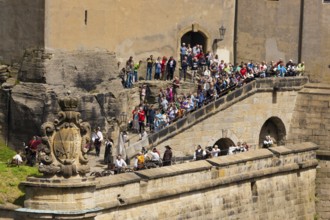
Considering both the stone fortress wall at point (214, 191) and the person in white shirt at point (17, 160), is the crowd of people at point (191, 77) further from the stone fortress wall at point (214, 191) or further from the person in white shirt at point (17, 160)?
the person in white shirt at point (17, 160)

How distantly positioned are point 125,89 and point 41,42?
3490mm

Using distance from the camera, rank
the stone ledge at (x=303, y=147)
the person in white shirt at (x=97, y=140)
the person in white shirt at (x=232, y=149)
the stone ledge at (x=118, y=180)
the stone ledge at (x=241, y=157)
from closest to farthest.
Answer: the stone ledge at (x=118, y=180), the stone ledge at (x=241, y=157), the person in white shirt at (x=97, y=140), the person in white shirt at (x=232, y=149), the stone ledge at (x=303, y=147)

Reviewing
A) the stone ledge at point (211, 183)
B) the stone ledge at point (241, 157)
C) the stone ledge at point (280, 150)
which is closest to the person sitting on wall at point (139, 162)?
the stone ledge at point (211, 183)

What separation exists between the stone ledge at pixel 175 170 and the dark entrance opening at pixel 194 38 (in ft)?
40.4

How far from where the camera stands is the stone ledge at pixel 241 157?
5225 cm

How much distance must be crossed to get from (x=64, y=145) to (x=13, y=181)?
3.20 meters

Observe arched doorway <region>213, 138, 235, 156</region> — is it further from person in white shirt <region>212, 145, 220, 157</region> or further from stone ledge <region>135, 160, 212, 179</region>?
stone ledge <region>135, 160, 212, 179</region>

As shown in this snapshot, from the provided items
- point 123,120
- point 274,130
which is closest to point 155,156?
point 123,120

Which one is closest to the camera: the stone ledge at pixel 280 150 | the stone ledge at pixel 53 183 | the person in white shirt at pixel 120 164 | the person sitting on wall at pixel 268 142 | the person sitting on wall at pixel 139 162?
the stone ledge at pixel 53 183

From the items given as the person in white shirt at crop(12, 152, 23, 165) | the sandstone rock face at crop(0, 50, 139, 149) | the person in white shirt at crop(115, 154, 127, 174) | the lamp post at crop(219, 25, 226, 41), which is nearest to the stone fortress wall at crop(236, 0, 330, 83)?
the lamp post at crop(219, 25, 226, 41)

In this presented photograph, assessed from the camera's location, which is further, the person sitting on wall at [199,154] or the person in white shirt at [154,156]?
the person sitting on wall at [199,154]

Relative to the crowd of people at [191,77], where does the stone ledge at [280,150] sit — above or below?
below

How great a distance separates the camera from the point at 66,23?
57312 millimetres

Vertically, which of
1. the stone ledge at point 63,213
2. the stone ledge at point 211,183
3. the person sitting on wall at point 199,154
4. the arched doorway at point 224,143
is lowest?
the stone ledge at point 211,183
